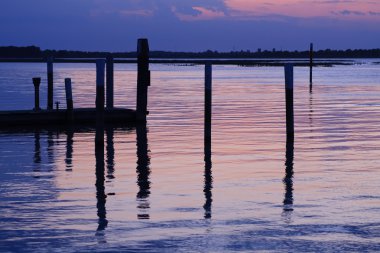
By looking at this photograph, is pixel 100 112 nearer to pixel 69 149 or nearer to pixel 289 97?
pixel 69 149

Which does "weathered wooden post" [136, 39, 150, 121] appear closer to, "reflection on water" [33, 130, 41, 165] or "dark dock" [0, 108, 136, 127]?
"dark dock" [0, 108, 136, 127]

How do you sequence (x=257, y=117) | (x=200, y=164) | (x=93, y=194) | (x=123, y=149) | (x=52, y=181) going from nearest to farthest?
(x=93, y=194), (x=52, y=181), (x=200, y=164), (x=123, y=149), (x=257, y=117)

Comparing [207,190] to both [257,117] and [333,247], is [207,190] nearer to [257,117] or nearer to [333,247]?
[333,247]

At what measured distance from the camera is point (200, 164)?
17.1 m

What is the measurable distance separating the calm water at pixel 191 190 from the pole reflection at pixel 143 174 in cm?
3

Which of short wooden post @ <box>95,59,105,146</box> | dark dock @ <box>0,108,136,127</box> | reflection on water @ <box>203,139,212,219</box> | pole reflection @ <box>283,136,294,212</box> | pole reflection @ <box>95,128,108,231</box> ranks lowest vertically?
pole reflection @ <box>95,128,108,231</box>

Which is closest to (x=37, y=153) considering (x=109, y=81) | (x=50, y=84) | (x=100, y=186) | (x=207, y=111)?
(x=207, y=111)

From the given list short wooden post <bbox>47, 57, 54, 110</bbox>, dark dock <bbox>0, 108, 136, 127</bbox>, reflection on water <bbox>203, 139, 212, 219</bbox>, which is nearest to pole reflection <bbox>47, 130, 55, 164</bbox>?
dark dock <bbox>0, 108, 136, 127</bbox>

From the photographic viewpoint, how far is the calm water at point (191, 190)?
396 inches

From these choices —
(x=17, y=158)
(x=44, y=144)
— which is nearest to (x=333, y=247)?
(x=17, y=158)

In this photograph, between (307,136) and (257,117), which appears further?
(257,117)

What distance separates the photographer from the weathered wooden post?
26.6 meters

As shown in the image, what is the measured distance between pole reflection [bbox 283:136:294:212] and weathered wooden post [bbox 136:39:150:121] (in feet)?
22.3

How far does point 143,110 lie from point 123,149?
23.5 ft
